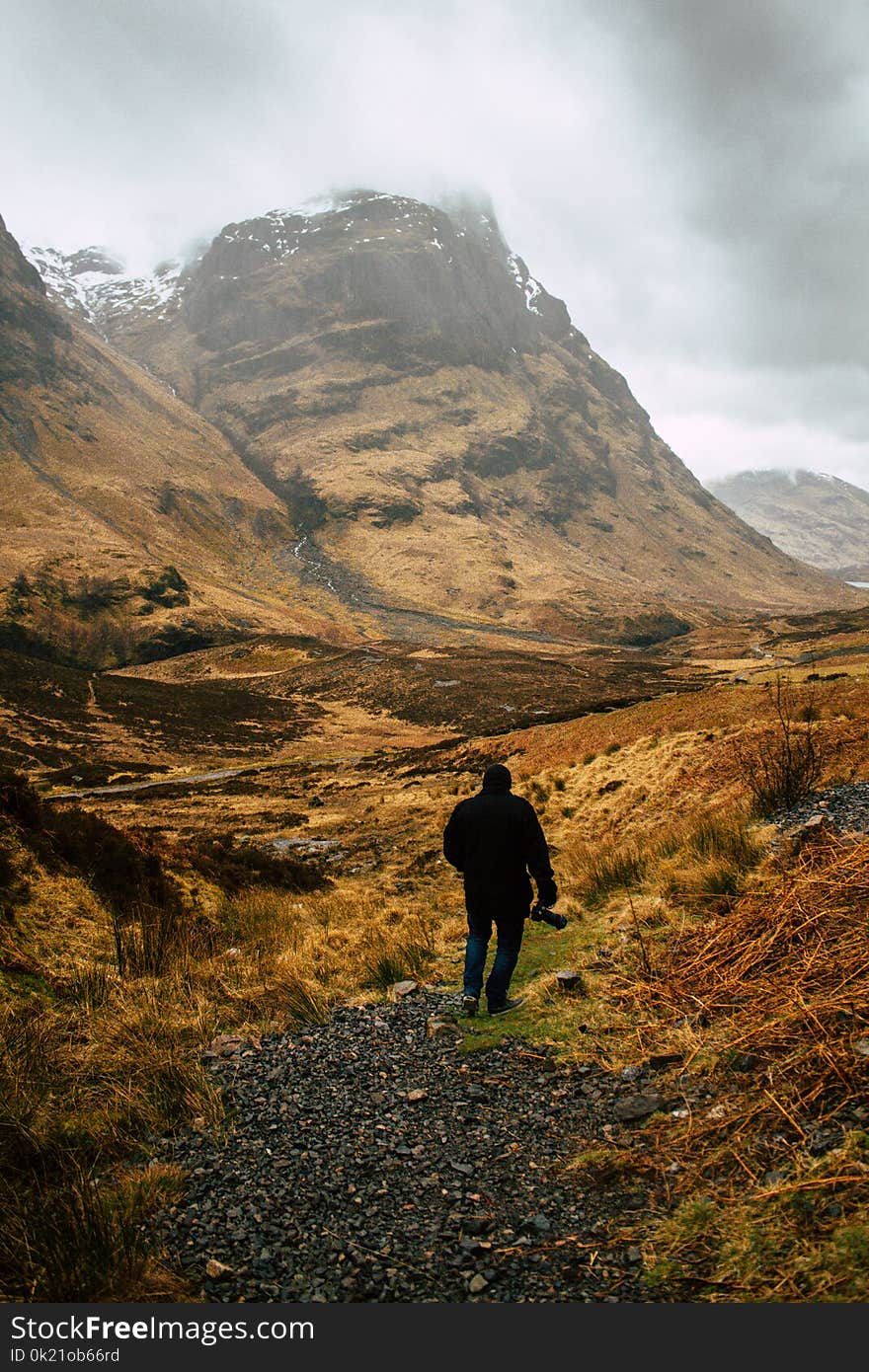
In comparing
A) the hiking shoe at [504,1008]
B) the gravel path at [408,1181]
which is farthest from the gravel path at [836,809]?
the gravel path at [408,1181]

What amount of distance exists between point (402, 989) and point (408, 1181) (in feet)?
9.86

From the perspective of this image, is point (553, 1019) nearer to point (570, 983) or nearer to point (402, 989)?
point (570, 983)

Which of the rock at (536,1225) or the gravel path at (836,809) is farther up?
the gravel path at (836,809)

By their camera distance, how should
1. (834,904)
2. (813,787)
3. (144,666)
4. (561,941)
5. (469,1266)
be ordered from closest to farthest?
(469,1266) < (834,904) < (561,941) < (813,787) < (144,666)

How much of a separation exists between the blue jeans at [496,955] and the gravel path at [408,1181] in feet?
2.61

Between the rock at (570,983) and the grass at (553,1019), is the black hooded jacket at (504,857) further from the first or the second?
the grass at (553,1019)

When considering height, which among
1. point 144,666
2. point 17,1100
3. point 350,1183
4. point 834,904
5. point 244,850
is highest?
point 144,666

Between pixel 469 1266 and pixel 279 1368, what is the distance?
0.85 m

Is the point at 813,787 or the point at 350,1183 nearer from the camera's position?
the point at 350,1183

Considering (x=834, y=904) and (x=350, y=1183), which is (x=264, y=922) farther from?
(x=834, y=904)

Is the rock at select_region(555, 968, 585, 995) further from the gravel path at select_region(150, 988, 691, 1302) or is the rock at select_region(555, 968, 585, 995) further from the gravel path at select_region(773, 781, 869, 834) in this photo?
the gravel path at select_region(773, 781, 869, 834)

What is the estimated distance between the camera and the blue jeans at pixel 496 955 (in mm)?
6043

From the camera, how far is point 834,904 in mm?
4898

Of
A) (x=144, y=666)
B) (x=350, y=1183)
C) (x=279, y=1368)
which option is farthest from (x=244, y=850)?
(x=144, y=666)
